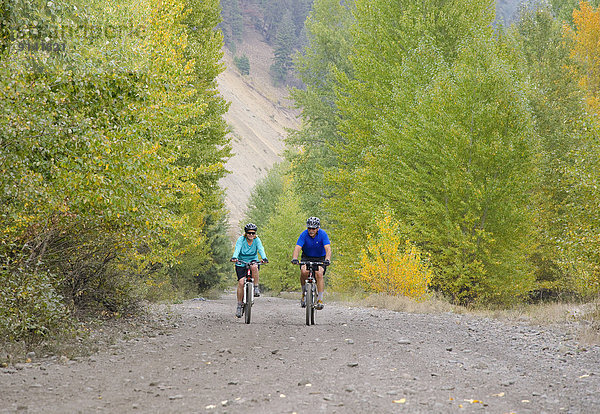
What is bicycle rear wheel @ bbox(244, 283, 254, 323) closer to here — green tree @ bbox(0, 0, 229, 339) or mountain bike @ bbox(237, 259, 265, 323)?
mountain bike @ bbox(237, 259, 265, 323)

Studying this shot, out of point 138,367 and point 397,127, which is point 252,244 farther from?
point 397,127

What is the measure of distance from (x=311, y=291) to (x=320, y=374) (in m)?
5.38

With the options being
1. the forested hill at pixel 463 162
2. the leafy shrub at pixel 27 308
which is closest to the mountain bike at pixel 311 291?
the leafy shrub at pixel 27 308

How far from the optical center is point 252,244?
12180mm

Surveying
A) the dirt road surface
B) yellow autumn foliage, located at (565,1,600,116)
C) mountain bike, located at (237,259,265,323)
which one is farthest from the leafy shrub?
yellow autumn foliage, located at (565,1,600,116)

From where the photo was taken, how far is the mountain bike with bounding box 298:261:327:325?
11.3 metres

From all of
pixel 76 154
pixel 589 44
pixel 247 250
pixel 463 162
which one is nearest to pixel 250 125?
pixel 589 44

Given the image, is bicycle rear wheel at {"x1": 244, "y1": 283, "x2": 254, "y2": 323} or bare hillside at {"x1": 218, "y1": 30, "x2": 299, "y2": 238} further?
bare hillside at {"x1": 218, "y1": 30, "x2": 299, "y2": 238}

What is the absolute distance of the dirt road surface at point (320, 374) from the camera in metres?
4.84

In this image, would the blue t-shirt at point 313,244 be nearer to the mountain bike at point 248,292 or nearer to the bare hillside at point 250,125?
the mountain bike at point 248,292

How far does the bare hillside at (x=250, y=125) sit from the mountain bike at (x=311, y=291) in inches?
3021

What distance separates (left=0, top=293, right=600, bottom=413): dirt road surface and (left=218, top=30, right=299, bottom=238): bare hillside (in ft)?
261

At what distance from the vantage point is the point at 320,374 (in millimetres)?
6059

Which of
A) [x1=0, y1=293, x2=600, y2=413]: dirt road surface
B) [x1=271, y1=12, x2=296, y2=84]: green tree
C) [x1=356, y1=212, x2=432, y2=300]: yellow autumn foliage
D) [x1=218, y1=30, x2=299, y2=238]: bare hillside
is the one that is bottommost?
[x1=0, y1=293, x2=600, y2=413]: dirt road surface
